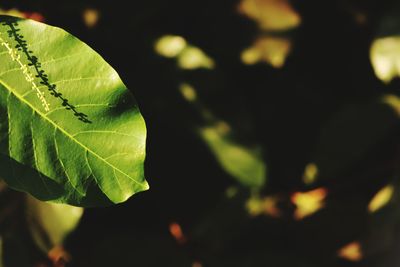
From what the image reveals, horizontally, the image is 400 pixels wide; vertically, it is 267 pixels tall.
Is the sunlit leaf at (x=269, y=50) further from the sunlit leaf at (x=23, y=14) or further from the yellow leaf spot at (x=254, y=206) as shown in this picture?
the sunlit leaf at (x=23, y=14)

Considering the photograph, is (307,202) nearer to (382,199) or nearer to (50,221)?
(382,199)

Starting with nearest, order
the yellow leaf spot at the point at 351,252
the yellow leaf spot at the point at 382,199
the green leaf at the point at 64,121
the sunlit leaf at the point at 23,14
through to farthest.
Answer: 1. the green leaf at the point at 64,121
2. the sunlit leaf at the point at 23,14
3. the yellow leaf spot at the point at 382,199
4. the yellow leaf spot at the point at 351,252

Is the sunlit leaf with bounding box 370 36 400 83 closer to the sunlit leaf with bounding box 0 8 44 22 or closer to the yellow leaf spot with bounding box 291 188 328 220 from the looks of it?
the yellow leaf spot with bounding box 291 188 328 220

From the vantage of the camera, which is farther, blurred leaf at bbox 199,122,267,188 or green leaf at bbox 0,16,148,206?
blurred leaf at bbox 199,122,267,188

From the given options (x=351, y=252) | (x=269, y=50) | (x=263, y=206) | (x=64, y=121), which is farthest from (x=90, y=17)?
(x=351, y=252)

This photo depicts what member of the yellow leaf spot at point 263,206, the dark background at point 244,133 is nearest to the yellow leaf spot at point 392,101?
the dark background at point 244,133

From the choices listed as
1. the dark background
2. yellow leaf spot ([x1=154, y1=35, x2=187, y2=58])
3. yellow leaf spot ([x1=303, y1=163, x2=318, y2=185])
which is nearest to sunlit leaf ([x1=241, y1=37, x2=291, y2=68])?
the dark background

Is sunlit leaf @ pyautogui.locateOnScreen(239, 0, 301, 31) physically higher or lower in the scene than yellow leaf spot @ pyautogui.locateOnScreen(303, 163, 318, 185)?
higher

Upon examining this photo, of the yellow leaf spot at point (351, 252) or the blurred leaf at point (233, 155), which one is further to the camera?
the yellow leaf spot at point (351, 252)
